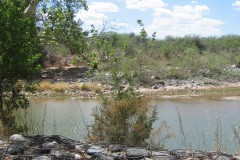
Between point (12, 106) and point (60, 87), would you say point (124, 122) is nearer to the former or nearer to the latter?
point (12, 106)

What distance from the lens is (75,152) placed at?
20.5 feet

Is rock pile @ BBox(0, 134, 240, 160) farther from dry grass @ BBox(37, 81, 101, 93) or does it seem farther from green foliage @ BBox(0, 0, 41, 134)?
dry grass @ BBox(37, 81, 101, 93)

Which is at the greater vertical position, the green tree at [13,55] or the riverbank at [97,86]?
the green tree at [13,55]

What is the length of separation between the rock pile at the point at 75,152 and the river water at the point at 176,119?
35.5 inches

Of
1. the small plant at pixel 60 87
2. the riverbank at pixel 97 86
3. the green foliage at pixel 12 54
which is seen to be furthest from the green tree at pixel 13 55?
the small plant at pixel 60 87

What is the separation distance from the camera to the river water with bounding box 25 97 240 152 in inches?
435

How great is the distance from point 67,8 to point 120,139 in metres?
5.88

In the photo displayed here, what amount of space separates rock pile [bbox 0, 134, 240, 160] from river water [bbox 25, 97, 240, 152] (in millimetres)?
900

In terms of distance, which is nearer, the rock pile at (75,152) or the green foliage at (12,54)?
the rock pile at (75,152)

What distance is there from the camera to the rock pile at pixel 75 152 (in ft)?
19.6

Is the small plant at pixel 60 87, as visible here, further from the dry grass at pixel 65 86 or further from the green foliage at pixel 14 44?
the green foliage at pixel 14 44

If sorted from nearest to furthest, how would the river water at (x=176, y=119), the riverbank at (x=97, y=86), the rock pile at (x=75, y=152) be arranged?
the rock pile at (x=75, y=152), the river water at (x=176, y=119), the riverbank at (x=97, y=86)

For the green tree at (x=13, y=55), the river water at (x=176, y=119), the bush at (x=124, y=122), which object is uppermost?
the green tree at (x=13, y=55)

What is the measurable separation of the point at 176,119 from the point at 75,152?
1275 centimetres
